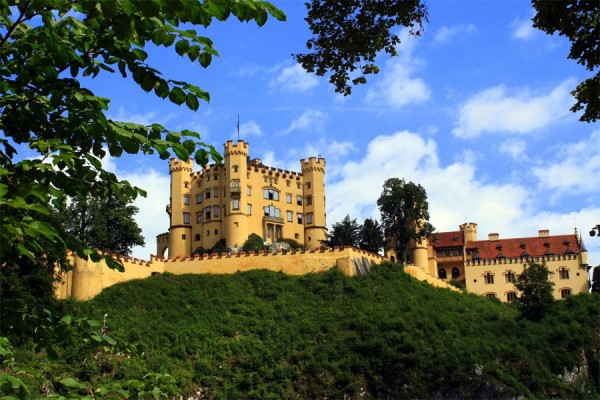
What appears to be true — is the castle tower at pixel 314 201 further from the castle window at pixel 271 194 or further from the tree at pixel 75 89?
the tree at pixel 75 89

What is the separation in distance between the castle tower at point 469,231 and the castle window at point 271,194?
2159 cm

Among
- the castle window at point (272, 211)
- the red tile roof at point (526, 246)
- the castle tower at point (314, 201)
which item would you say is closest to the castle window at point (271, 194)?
the castle window at point (272, 211)

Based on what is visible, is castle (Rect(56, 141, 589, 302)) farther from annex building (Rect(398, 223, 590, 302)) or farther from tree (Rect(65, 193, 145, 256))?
tree (Rect(65, 193, 145, 256))

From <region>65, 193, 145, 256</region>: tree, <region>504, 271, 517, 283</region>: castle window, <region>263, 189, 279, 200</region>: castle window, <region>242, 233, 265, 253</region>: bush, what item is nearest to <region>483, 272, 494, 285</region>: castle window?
<region>504, 271, 517, 283</region>: castle window

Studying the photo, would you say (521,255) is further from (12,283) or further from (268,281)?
(12,283)

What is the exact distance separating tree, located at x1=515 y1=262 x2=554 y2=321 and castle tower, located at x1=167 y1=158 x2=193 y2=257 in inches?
1330

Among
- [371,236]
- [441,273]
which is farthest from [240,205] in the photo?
[441,273]

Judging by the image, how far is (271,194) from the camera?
249 ft

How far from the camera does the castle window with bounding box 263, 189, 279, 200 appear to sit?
7525cm

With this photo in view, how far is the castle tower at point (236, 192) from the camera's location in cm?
7094

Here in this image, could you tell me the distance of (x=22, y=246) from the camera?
5.56 meters

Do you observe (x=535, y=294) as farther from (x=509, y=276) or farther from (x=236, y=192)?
(x=236, y=192)

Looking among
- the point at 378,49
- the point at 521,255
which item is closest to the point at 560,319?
the point at 521,255

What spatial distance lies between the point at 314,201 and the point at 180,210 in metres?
13.8
